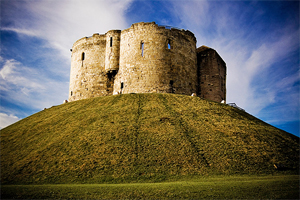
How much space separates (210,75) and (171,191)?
27.7m

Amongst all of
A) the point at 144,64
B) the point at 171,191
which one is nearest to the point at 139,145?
the point at 171,191

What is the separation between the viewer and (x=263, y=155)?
16.4 metres

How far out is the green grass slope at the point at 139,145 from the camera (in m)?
14.1

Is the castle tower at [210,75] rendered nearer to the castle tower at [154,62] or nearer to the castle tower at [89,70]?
the castle tower at [154,62]

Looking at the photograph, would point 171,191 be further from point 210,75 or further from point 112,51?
point 210,75

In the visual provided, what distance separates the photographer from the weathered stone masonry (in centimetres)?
3062

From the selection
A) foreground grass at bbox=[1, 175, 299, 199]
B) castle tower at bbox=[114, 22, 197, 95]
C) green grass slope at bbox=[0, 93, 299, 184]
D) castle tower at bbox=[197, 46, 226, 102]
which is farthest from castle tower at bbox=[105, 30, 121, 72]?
foreground grass at bbox=[1, 175, 299, 199]

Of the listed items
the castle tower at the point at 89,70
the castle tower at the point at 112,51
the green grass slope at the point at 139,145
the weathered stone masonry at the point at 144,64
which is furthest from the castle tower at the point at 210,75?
the castle tower at the point at 89,70

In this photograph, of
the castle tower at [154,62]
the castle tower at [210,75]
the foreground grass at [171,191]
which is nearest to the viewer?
the foreground grass at [171,191]

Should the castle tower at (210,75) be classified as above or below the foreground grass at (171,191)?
above

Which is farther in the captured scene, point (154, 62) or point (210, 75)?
point (210, 75)

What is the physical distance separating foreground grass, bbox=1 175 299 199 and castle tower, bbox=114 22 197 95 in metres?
19.4

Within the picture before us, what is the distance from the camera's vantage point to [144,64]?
101 ft

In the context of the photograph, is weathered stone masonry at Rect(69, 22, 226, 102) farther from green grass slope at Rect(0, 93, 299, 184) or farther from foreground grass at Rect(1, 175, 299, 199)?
foreground grass at Rect(1, 175, 299, 199)
